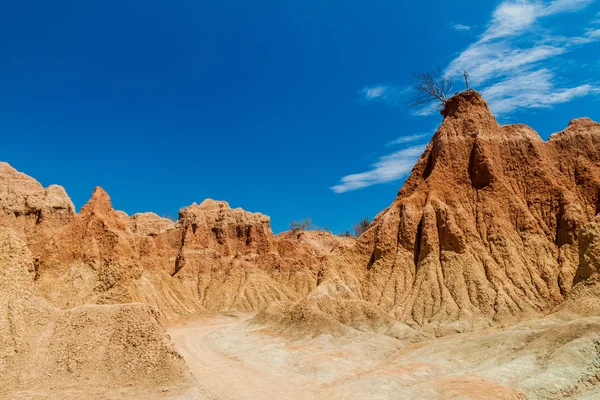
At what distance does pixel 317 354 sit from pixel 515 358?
12942mm

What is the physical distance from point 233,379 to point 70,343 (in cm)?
1031

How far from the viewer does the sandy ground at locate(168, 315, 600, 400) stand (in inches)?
822

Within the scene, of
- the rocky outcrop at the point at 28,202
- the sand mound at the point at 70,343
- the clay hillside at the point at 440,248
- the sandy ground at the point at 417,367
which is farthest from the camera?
the rocky outcrop at the point at 28,202

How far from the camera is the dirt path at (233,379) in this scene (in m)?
23.4

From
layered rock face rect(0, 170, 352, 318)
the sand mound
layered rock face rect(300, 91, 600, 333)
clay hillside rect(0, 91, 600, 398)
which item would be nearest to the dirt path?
the sand mound

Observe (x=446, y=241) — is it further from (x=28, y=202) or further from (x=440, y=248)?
(x=28, y=202)

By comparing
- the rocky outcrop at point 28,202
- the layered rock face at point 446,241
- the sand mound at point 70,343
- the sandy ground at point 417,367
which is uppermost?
the rocky outcrop at point 28,202

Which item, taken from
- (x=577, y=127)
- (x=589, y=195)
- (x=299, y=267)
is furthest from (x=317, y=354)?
(x=299, y=267)

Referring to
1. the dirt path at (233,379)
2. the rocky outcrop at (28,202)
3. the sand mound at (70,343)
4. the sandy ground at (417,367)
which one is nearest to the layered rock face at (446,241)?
the rocky outcrop at (28,202)

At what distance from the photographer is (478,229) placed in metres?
44.3

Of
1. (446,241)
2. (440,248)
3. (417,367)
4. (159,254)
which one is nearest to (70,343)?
(417,367)

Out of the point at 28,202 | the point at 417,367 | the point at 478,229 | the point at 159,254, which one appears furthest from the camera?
the point at 159,254

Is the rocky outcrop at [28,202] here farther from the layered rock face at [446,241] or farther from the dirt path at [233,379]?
the dirt path at [233,379]

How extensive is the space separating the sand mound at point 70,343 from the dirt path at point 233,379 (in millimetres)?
2859
